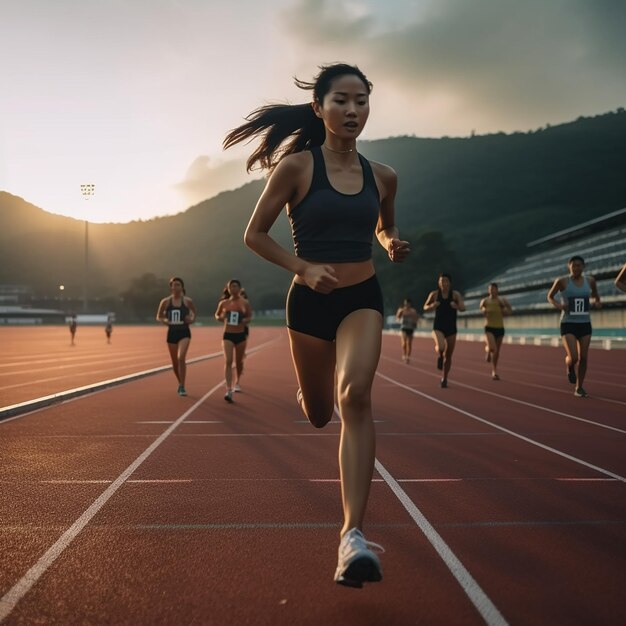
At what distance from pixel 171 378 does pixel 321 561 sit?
41.0 ft

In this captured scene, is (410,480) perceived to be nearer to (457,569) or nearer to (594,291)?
(457,569)

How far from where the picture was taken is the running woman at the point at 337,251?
125 inches

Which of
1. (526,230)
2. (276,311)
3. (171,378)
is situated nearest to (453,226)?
(526,230)

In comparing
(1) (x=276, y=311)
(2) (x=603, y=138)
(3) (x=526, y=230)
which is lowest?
(1) (x=276, y=311)

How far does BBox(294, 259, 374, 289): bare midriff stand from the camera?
11.0ft

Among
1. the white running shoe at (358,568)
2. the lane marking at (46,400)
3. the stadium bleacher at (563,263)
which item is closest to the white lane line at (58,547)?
the white running shoe at (358,568)

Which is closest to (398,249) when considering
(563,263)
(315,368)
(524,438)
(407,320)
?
(315,368)

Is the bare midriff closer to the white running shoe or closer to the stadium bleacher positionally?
the white running shoe

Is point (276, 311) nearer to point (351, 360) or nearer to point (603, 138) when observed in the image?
point (603, 138)

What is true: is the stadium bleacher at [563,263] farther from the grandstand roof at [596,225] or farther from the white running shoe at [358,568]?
the white running shoe at [358,568]

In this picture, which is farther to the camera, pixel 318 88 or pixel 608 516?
pixel 608 516

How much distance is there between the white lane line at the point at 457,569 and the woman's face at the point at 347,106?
86.8 inches

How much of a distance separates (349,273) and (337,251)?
0.13 m

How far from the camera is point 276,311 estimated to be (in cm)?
15475
